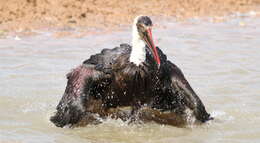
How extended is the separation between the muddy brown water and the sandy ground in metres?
0.81

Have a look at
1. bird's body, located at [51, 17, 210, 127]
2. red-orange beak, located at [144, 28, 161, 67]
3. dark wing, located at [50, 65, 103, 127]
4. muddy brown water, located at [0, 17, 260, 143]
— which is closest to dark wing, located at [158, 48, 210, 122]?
bird's body, located at [51, 17, 210, 127]

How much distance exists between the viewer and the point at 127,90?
25.8 feet

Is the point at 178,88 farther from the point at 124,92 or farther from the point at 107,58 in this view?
the point at 107,58

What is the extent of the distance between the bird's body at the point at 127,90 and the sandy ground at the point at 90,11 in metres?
6.68

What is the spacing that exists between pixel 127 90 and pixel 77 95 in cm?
53

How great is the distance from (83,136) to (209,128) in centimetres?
140

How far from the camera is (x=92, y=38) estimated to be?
14.4m

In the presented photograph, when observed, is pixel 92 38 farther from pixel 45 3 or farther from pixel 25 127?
pixel 25 127

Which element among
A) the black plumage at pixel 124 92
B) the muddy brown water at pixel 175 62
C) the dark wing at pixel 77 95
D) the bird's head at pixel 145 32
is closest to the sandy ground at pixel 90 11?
the muddy brown water at pixel 175 62

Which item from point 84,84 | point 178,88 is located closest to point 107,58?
point 84,84

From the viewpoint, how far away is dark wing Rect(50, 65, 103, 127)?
25.6 feet

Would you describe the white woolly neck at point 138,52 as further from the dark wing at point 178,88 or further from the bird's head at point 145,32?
the dark wing at point 178,88

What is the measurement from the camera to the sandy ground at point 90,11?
50.0ft

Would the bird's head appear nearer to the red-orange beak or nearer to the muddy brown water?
the red-orange beak
